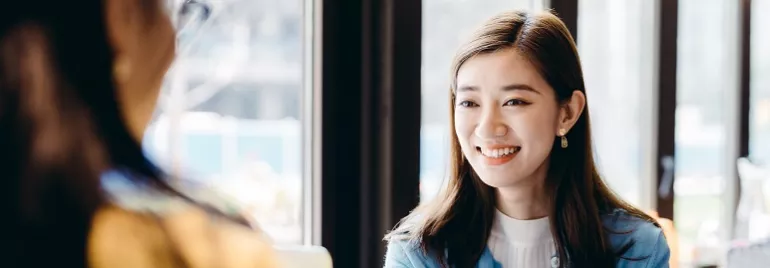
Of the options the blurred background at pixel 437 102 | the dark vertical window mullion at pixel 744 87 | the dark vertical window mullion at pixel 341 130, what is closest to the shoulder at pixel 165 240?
the blurred background at pixel 437 102

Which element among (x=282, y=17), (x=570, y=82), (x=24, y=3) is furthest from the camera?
(x=282, y=17)

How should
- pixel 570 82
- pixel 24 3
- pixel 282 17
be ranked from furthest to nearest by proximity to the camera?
1. pixel 282 17
2. pixel 570 82
3. pixel 24 3

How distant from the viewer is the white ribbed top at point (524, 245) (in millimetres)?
1487

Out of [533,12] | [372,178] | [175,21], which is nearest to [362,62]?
[372,178]

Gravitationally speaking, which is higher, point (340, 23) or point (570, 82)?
point (340, 23)

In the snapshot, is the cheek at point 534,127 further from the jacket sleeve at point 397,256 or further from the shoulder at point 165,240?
the shoulder at point 165,240

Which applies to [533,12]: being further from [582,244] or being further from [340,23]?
[340,23]

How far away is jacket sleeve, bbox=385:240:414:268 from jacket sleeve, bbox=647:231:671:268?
453 mm

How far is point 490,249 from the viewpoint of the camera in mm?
1514

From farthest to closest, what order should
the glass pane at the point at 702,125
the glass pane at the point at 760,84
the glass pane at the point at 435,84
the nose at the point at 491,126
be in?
1. the glass pane at the point at 760,84
2. the glass pane at the point at 702,125
3. the glass pane at the point at 435,84
4. the nose at the point at 491,126

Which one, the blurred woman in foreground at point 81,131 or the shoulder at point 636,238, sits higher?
the blurred woman in foreground at point 81,131

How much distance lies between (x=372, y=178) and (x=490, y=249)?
0.88 m

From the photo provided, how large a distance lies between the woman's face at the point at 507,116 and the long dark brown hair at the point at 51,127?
1.08 meters

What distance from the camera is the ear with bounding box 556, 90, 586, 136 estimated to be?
148cm
